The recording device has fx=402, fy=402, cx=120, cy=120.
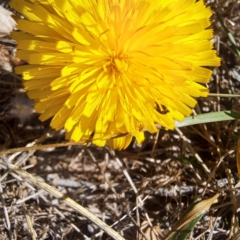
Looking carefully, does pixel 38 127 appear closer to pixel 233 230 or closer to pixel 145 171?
pixel 145 171

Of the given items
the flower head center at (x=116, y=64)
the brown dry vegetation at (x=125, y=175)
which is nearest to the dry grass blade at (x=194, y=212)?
the brown dry vegetation at (x=125, y=175)

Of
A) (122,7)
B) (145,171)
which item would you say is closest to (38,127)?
(145,171)

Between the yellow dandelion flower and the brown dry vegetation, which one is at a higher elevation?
the yellow dandelion flower

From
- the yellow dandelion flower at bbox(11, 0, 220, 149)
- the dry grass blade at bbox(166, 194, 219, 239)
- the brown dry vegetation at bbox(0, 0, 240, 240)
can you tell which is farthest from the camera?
the brown dry vegetation at bbox(0, 0, 240, 240)

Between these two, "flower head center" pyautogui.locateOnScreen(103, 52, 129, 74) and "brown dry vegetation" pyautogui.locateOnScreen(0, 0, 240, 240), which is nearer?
"flower head center" pyautogui.locateOnScreen(103, 52, 129, 74)

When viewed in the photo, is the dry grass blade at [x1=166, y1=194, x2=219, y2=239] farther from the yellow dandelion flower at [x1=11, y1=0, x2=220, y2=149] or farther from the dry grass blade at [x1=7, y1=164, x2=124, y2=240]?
the yellow dandelion flower at [x1=11, y1=0, x2=220, y2=149]

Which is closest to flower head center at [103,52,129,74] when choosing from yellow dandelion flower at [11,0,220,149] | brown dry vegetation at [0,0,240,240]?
yellow dandelion flower at [11,0,220,149]

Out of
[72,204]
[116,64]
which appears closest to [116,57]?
[116,64]
